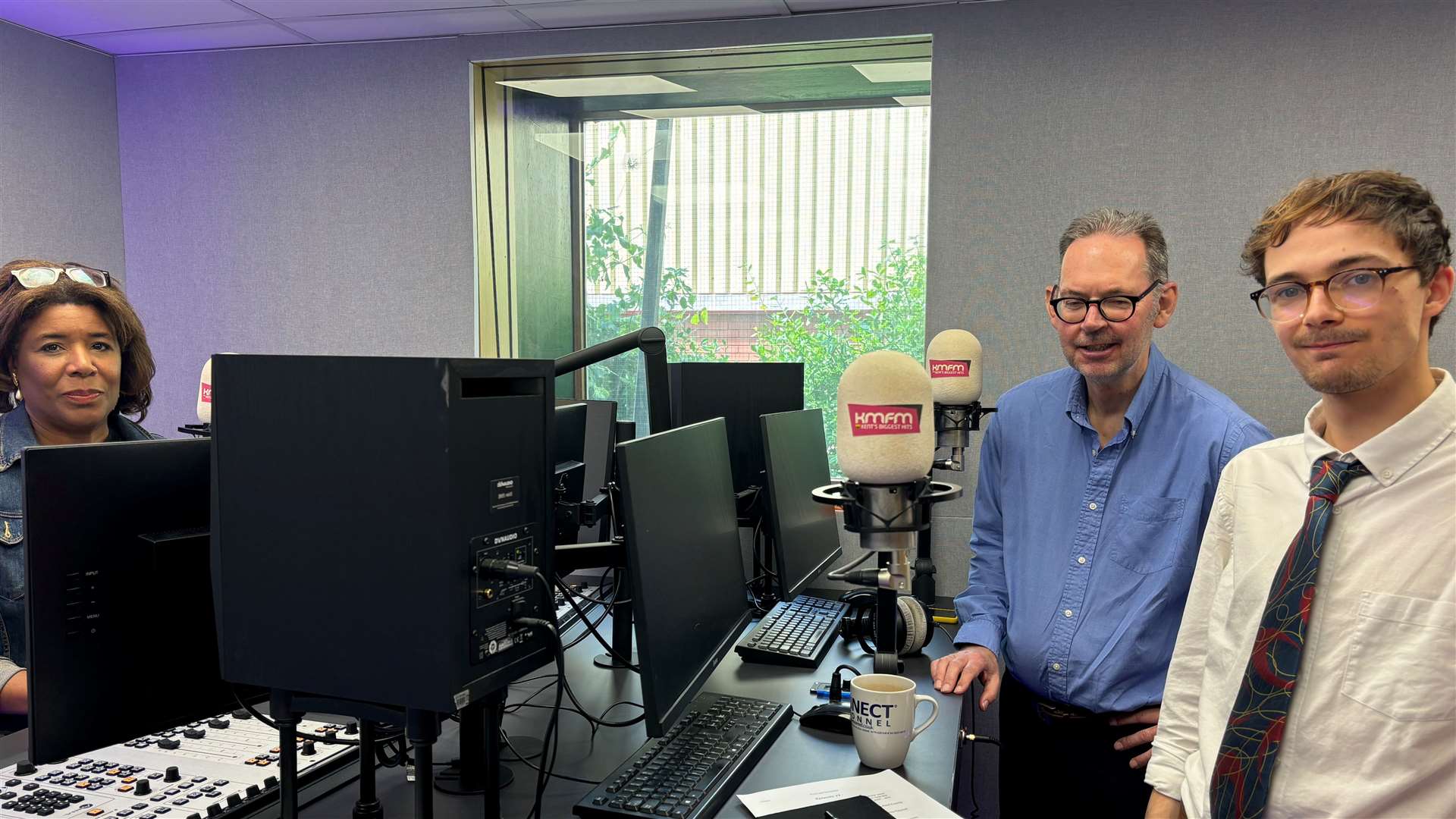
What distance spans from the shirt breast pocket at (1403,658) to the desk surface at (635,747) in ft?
1.73

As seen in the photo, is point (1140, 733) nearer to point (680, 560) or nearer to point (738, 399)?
point (680, 560)

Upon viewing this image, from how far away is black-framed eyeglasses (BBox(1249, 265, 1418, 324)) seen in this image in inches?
43.8

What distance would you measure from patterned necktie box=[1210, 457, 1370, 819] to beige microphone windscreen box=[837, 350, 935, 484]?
46cm

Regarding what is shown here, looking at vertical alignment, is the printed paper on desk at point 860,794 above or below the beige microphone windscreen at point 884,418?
below

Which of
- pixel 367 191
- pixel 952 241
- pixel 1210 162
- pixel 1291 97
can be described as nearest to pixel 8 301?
pixel 367 191

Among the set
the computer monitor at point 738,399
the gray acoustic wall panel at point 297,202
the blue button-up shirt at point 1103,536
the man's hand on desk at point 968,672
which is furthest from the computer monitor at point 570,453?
the gray acoustic wall panel at point 297,202

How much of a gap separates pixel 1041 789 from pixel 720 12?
8.92 feet

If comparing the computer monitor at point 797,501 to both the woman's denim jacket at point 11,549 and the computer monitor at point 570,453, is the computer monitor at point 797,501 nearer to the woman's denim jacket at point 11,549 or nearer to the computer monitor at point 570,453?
the computer monitor at point 570,453

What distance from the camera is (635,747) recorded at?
1.54 metres

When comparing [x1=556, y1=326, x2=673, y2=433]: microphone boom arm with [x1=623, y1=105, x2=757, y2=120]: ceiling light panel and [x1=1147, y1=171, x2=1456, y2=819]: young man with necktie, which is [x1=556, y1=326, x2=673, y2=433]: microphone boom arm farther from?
[x1=623, y1=105, x2=757, y2=120]: ceiling light panel

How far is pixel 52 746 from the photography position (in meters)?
1.11

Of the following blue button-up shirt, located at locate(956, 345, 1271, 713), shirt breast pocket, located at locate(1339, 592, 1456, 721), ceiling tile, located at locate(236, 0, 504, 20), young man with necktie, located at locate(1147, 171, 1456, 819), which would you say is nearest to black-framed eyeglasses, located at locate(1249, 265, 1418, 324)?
young man with necktie, located at locate(1147, 171, 1456, 819)

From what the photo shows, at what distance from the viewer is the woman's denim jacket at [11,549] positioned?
5.25 ft

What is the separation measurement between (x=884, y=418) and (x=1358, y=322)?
0.57 m
